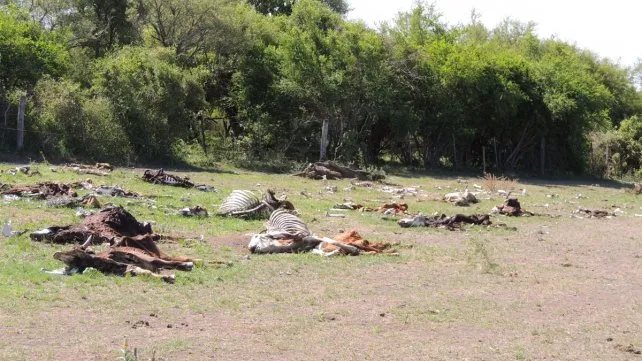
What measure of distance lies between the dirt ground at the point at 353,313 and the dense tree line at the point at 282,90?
1672 centimetres

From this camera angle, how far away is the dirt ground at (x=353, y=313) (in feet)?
24.8

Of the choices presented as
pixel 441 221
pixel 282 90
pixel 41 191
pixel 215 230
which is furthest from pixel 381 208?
pixel 282 90

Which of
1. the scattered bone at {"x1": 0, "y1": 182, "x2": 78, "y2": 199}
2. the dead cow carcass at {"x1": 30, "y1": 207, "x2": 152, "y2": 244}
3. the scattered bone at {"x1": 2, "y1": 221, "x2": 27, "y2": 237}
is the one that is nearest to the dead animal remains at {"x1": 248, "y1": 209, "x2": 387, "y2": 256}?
the dead cow carcass at {"x1": 30, "y1": 207, "x2": 152, "y2": 244}

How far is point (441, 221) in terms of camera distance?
57.9ft

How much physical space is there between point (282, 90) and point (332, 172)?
6033mm

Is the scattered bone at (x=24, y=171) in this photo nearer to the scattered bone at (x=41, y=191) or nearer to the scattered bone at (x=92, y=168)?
the scattered bone at (x=92, y=168)

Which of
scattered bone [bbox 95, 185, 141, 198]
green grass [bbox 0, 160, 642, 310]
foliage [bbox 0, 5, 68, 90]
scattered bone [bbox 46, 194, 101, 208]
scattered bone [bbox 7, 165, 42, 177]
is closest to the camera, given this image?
green grass [bbox 0, 160, 642, 310]

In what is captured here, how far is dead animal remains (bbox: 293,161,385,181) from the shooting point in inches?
1146

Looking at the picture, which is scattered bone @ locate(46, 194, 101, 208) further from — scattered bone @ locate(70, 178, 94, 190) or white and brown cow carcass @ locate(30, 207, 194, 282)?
white and brown cow carcass @ locate(30, 207, 194, 282)

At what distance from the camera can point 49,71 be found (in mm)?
29531

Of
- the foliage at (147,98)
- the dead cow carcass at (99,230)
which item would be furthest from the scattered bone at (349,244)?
the foliage at (147,98)

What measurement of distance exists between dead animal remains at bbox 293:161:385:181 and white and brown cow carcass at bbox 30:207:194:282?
16.2 meters

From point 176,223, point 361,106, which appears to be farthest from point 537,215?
point 361,106

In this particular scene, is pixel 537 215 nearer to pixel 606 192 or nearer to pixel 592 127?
pixel 606 192
